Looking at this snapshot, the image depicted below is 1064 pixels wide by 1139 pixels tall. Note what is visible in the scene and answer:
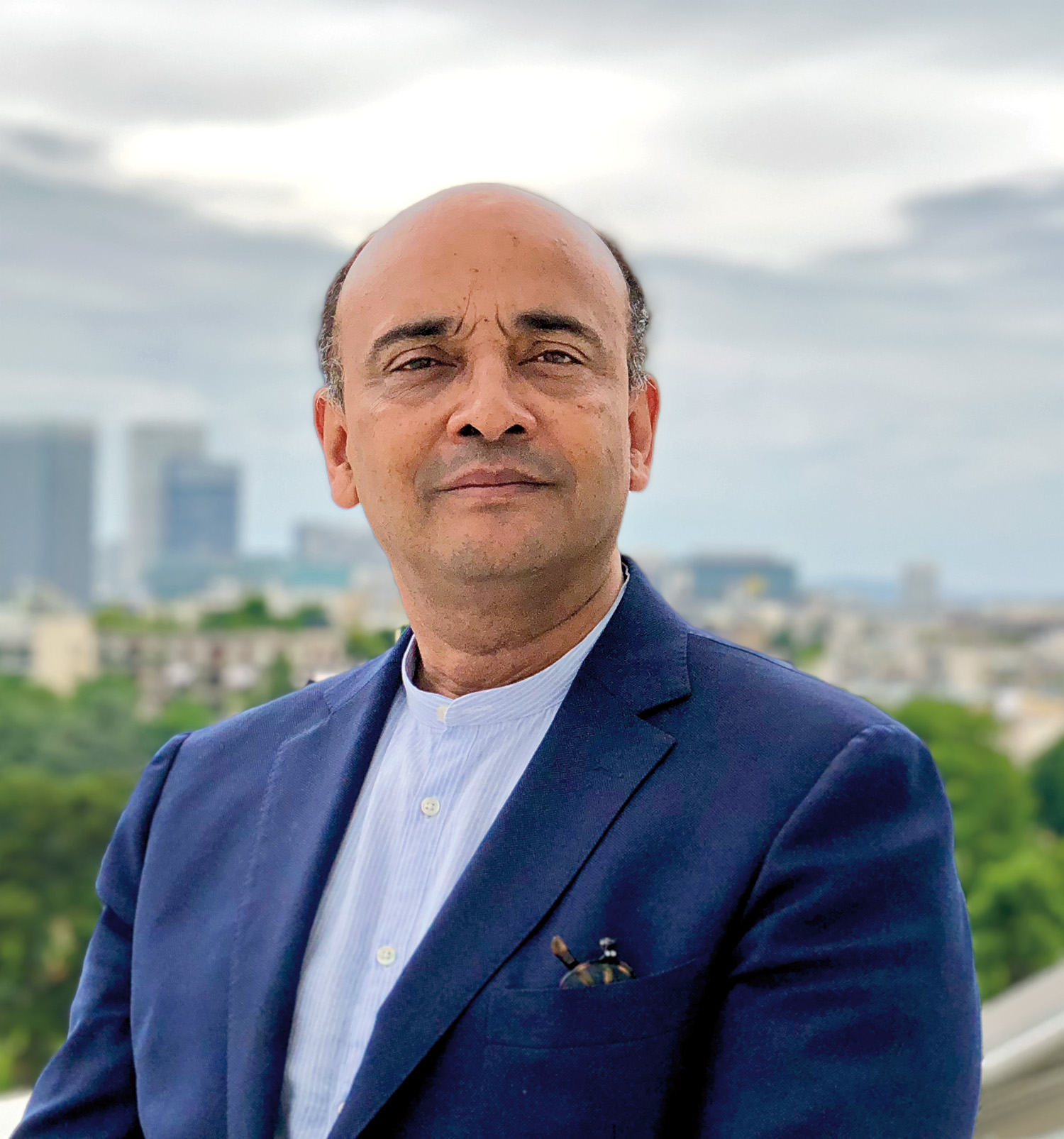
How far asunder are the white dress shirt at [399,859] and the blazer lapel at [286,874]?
2 centimetres

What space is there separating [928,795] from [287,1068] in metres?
0.57

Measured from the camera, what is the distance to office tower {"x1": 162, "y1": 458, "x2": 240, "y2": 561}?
29.6 meters

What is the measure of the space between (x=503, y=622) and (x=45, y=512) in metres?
30.3

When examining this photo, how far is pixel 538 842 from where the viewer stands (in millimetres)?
1001

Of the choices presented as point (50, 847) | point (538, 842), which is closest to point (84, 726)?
point (50, 847)

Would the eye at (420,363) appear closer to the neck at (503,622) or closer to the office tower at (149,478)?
the neck at (503,622)

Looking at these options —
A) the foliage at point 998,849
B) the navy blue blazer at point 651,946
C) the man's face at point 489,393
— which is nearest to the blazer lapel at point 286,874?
the navy blue blazer at point 651,946

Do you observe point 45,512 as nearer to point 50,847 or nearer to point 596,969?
point 50,847

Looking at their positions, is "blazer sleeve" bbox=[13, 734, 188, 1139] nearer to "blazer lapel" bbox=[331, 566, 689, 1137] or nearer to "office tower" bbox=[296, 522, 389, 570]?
"blazer lapel" bbox=[331, 566, 689, 1137]

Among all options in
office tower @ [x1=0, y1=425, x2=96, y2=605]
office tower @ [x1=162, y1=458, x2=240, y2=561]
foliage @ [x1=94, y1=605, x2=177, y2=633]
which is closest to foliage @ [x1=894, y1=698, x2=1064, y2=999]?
foliage @ [x1=94, y1=605, x2=177, y2=633]

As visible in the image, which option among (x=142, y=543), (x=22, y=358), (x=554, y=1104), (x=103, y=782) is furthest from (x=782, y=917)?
(x=22, y=358)

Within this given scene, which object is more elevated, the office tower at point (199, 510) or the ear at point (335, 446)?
the office tower at point (199, 510)

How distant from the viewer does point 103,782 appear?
2152cm

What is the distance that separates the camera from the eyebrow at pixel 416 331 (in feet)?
3.43
